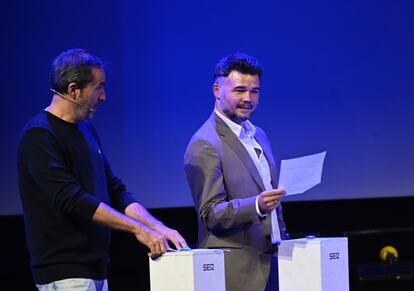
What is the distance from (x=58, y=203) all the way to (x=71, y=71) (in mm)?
485

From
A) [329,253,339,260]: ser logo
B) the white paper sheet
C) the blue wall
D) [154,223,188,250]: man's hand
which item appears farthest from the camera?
the blue wall

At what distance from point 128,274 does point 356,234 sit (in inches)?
57.1

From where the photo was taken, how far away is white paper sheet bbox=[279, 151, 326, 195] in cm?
274

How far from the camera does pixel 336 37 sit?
4.75 m

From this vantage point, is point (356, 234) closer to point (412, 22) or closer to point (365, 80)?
point (365, 80)

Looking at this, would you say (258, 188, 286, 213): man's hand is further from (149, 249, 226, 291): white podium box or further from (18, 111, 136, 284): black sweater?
(18, 111, 136, 284): black sweater

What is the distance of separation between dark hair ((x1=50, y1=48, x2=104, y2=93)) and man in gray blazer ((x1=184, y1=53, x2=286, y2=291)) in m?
0.58

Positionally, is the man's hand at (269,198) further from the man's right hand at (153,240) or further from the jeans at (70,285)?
the jeans at (70,285)

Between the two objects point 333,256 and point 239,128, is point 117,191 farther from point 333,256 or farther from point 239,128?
point 333,256

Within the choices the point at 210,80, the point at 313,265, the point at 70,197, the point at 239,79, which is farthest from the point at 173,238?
the point at 210,80

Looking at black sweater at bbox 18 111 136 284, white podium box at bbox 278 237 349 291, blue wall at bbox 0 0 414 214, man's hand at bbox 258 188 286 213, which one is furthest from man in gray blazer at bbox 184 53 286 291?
blue wall at bbox 0 0 414 214

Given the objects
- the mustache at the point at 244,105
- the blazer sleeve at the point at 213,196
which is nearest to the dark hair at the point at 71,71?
the blazer sleeve at the point at 213,196

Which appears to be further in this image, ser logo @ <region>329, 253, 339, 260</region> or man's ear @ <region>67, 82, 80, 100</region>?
ser logo @ <region>329, 253, 339, 260</region>

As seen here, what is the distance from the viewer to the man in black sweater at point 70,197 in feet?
8.03
